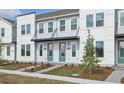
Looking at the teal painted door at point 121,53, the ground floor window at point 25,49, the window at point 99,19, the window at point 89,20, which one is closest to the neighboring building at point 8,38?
the ground floor window at point 25,49

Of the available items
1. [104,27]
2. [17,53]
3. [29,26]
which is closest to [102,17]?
[104,27]

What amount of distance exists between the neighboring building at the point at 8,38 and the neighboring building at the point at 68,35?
196mm

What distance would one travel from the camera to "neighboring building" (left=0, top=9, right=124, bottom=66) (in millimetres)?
23781

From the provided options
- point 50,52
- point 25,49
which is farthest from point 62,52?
point 25,49

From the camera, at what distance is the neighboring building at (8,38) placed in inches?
1388

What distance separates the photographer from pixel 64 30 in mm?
28578

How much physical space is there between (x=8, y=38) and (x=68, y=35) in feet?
38.6

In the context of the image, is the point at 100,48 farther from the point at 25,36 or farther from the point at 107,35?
the point at 25,36

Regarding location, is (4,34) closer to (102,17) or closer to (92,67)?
(102,17)

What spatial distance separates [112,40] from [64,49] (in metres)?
7.08

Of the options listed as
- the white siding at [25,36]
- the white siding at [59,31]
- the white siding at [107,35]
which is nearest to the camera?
the white siding at [107,35]

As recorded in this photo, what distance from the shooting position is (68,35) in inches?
1101

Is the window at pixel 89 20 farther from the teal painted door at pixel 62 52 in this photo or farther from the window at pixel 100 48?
the teal painted door at pixel 62 52

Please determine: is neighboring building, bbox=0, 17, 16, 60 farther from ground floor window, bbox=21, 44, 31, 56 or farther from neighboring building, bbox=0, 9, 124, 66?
ground floor window, bbox=21, 44, 31, 56
